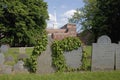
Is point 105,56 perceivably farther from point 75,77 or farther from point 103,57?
point 75,77

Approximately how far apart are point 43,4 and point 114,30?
17.3 meters

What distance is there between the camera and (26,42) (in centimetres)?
5059

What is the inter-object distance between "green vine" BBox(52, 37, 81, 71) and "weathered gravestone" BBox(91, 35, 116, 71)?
3.30ft

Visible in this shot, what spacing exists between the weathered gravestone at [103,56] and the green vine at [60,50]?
1.01m

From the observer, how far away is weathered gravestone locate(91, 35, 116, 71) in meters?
17.1

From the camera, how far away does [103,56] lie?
17234 mm

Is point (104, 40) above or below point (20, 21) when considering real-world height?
below

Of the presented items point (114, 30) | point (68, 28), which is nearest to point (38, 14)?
point (114, 30)

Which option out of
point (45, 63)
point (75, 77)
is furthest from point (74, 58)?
point (75, 77)

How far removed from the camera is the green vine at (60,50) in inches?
666

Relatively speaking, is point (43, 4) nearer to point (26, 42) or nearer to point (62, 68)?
point (26, 42)

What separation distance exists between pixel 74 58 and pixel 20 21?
3313 cm

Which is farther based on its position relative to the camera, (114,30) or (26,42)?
(26,42)

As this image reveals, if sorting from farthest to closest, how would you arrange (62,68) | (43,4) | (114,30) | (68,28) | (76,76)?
1. (68,28)
2. (43,4)
3. (114,30)
4. (62,68)
5. (76,76)
